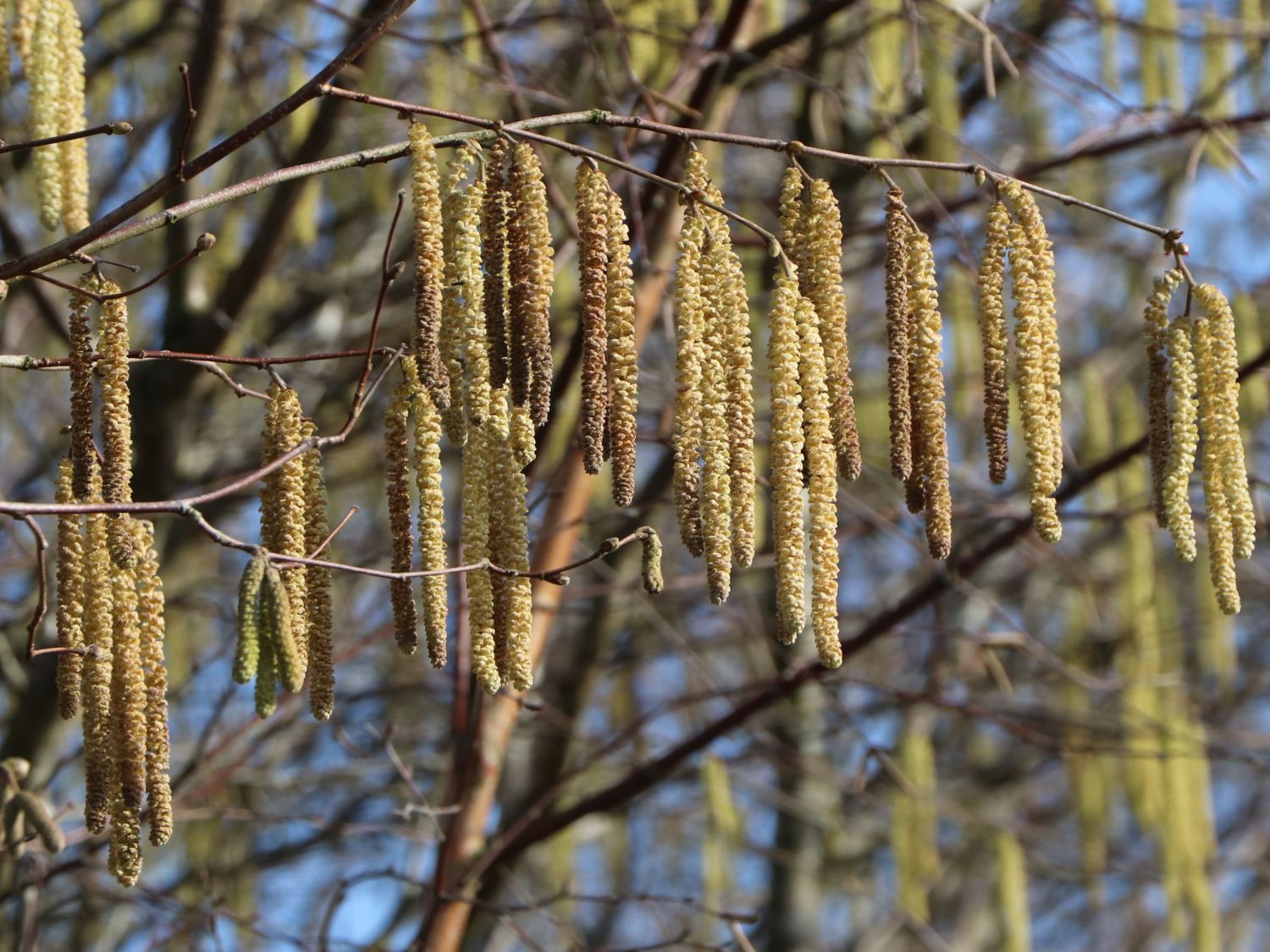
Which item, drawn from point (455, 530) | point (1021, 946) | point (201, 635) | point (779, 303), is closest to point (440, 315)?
point (779, 303)

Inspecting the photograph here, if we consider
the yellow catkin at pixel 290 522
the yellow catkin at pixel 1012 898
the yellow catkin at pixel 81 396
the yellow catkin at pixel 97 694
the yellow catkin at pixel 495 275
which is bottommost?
the yellow catkin at pixel 1012 898

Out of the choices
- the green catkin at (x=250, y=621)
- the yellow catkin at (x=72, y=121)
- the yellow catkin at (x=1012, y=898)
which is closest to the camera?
the green catkin at (x=250, y=621)

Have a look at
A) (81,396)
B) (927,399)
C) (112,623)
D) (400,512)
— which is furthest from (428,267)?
(927,399)

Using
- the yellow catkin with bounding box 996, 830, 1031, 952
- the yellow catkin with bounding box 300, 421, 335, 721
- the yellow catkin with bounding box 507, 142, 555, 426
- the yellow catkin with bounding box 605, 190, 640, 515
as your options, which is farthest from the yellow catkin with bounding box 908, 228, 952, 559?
the yellow catkin with bounding box 996, 830, 1031, 952

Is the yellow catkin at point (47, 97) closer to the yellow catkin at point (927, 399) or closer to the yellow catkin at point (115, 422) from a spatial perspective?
the yellow catkin at point (115, 422)

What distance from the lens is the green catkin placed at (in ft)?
5.81

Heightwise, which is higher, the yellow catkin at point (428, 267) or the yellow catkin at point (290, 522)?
the yellow catkin at point (428, 267)

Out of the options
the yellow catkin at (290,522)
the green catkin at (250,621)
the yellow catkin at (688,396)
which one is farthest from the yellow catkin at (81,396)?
the yellow catkin at (688,396)

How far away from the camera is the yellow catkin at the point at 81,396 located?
6.61 feet

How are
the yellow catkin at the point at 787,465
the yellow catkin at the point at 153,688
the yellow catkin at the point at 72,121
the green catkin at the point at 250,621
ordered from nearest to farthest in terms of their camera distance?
the green catkin at the point at 250,621, the yellow catkin at the point at 153,688, the yellow catkin at the point at 787,465, the yellow catkin at the point at 72,121

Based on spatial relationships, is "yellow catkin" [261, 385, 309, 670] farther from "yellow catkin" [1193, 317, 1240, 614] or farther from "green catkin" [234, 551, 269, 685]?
"yellow catkin" [1193, 317, 1240, 614]

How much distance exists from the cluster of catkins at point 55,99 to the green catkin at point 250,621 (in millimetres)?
743

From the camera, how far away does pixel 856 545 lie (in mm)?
9500

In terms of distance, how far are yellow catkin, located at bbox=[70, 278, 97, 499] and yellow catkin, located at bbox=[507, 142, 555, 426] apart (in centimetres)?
53
